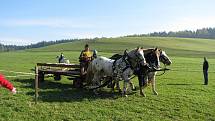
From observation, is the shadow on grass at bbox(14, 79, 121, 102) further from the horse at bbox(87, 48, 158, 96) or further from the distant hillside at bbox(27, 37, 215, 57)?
the distant hillside at bbox(27, 37, 215, 57)

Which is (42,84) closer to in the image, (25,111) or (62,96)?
(62,96)

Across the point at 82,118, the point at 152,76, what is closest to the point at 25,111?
the point at 82,118

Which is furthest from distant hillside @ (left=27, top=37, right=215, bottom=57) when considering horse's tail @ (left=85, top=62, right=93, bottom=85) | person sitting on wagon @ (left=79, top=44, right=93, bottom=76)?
horse's tail @ (left=85, top=62, right=93, bottom=85)

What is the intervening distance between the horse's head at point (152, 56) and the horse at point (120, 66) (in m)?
0.03

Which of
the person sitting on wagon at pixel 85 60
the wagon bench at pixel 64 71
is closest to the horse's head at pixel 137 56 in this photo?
the person sitting on wagon at pixel 85 60

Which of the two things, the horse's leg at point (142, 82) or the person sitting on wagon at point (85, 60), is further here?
the person sitting on wagon at point (85, 60)

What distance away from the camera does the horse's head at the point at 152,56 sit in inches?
699

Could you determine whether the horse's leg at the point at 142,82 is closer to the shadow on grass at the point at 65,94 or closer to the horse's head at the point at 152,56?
the horse's head at the point at 152,56

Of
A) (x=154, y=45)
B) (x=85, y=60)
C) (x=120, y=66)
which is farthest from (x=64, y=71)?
(x=154, y=45)

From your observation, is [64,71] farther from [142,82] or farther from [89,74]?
[142,82]

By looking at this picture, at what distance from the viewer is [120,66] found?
17109mm

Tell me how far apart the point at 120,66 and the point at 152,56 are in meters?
1.75

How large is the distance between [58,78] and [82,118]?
10.00 metres

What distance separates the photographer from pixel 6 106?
46.4 ft
